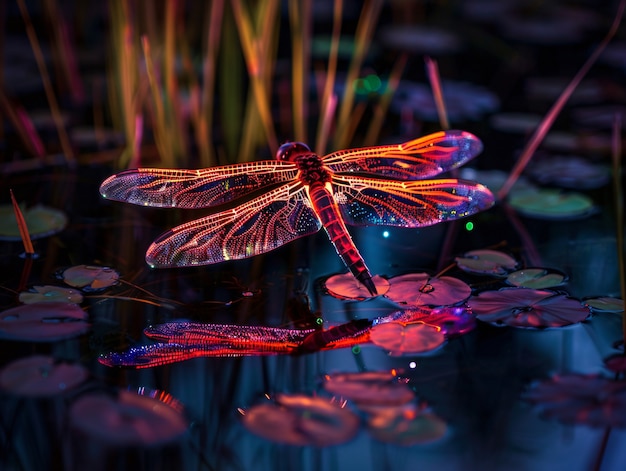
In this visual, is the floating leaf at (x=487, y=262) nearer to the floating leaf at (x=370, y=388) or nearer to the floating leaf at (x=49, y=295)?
the floating leaf at (x=370, y=388)

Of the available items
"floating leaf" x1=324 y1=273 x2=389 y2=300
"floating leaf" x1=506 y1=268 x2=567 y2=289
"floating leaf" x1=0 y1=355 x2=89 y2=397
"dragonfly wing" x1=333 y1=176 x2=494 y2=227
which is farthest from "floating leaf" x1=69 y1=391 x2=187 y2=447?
"floating leaf" x1=506 y1=268 x2=567 y2=289

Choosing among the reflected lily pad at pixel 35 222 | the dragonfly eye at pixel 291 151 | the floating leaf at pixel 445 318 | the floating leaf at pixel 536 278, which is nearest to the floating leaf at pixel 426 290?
the floating leaf at pixel 445 318

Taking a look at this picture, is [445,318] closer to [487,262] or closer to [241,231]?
[487,262]

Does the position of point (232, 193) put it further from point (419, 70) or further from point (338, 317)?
point (419, 70)

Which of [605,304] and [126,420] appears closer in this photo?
[126,420]

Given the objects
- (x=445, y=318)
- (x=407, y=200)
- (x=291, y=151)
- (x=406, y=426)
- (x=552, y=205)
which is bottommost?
(x=406, y=426)

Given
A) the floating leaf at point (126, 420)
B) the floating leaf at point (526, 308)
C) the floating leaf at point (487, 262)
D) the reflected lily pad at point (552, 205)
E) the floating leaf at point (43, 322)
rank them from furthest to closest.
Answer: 1. the reflected lily pad at point (552, 205)
2. the floating leaf at point (487, 262)
3. the floating leaf at point (526, 308)
4. the floating leaf at point (43, 322)
5. the floating leaf at point (126, 420)

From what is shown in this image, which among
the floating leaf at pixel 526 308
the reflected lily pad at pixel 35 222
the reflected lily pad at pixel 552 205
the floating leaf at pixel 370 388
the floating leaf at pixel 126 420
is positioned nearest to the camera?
the floating leaf at pixel 126 420

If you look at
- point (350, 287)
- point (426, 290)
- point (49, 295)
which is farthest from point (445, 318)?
point (49, 295)
